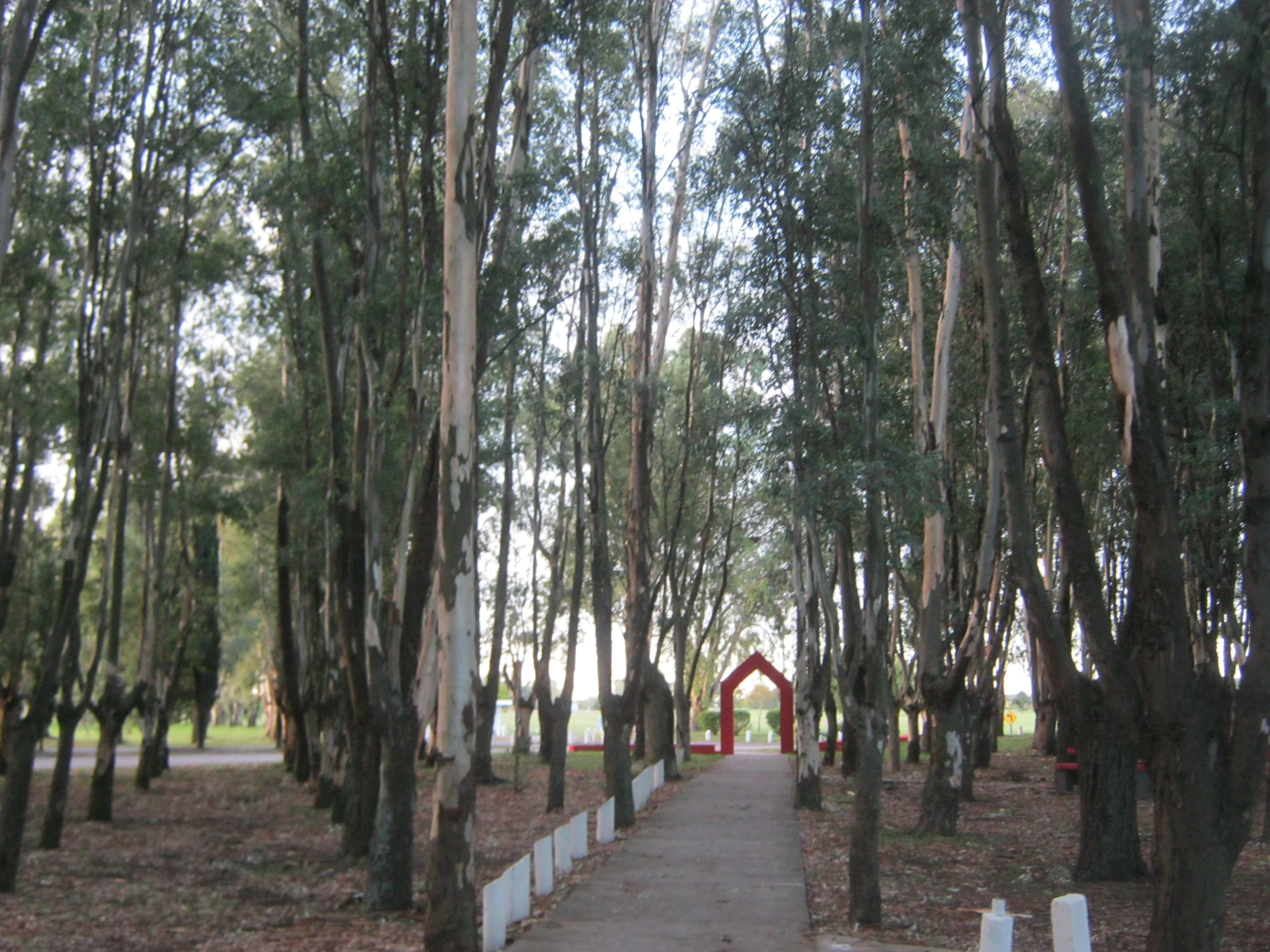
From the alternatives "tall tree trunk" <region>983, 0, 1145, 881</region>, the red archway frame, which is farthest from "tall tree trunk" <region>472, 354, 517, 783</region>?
the red archway frame

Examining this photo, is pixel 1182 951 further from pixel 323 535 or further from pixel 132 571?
pixel 132 571

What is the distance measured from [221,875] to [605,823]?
4743mm

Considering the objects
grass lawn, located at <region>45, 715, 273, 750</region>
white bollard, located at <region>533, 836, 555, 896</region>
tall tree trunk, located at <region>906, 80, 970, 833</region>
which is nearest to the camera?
white bollard, located at <region>533, 836, 555, 896</region>

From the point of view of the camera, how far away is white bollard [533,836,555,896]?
1166 cm

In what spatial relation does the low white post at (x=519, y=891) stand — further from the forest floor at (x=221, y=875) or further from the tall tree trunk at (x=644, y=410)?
the tall tree trunk at (x=644, y=410)

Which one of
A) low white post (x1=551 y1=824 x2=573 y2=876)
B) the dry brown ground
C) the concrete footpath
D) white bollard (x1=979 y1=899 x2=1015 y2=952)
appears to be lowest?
the dry brown ground

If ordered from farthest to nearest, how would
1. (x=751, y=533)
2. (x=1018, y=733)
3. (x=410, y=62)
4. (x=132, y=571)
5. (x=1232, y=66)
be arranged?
(x=1018, y=733)
(x=132, y=571)
(x=751, y=533)
(x=410, y=62)
(x=1232, y=66)

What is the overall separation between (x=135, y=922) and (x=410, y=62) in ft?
27.8

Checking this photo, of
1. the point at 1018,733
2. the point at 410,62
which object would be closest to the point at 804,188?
the point at 410,62

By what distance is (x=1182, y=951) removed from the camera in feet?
24.7

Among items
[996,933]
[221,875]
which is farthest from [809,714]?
[996,933]

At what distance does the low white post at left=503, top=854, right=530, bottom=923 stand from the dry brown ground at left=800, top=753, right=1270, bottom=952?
244 centimetres

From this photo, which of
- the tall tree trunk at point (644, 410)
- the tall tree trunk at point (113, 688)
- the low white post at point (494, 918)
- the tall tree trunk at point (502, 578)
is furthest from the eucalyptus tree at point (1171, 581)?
the tall tree trunk at point (113, 688)

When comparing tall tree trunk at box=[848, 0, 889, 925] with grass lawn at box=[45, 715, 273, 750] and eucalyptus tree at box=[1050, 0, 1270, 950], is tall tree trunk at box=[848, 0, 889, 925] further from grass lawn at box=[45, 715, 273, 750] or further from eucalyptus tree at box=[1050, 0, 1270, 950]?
grass lawn at box=[45, 715, 273, 750]
